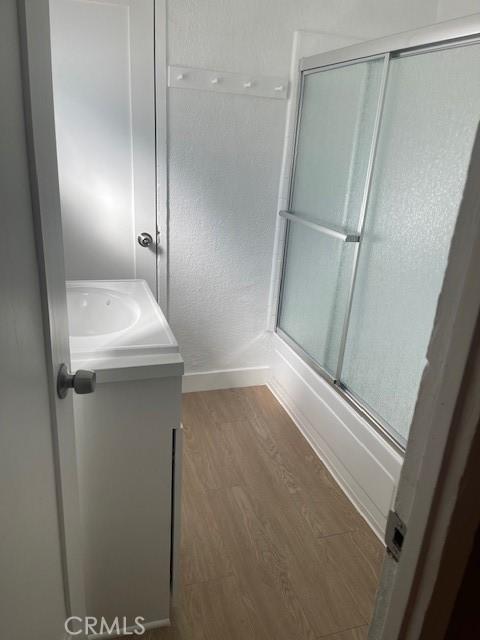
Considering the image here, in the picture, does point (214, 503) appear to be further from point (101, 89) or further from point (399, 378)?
point (101, 89)

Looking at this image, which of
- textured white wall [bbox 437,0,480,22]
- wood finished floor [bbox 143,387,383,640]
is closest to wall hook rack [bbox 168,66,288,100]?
textured white wall [bbox 437,0,480,22]

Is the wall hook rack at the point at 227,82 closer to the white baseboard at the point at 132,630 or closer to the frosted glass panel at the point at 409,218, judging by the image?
the frosted glass panel at the point at 409,218

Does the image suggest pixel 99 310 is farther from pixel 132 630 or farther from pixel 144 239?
pixel 132 630

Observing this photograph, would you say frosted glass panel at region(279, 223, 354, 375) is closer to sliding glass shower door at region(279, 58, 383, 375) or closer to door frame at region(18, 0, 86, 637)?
sliding glass shower door at region(279, 58, 383, 375)

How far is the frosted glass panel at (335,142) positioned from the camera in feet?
6.33

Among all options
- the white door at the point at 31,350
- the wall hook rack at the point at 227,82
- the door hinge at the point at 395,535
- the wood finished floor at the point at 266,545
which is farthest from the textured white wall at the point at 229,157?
the door hinge at the point at 395,535

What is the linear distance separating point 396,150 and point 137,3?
125 cm

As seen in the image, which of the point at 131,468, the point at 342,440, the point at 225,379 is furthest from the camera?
the point at 225,379

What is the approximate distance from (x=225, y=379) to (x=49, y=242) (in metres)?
2.04

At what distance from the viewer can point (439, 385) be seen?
49 centimetres

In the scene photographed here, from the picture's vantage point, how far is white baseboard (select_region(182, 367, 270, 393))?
106 inches

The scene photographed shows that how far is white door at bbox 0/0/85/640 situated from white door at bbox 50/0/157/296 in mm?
1365

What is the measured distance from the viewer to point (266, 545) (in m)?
1.69
